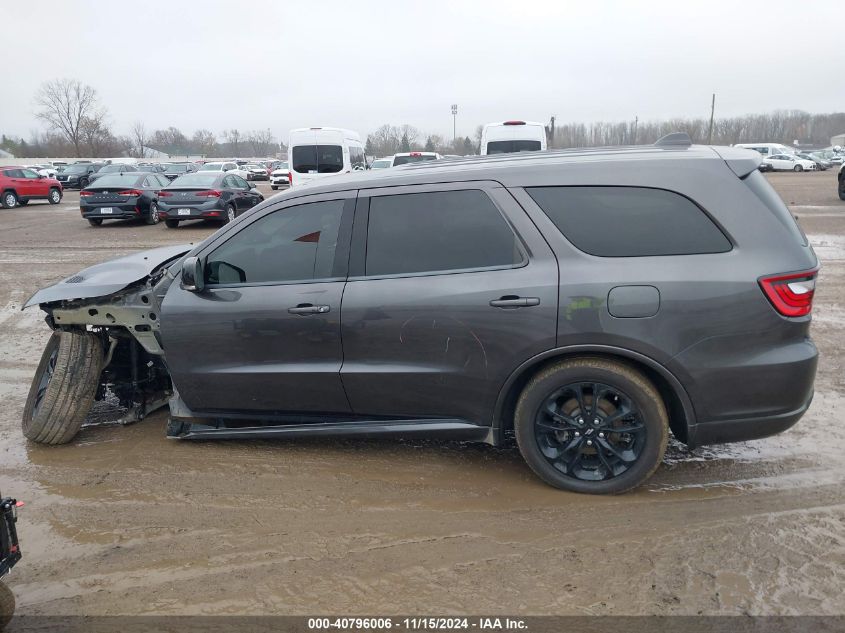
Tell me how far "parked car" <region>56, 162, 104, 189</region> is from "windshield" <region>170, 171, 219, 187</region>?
25.0 m

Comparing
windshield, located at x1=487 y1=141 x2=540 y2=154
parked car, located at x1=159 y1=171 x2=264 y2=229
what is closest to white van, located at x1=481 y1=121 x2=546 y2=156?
windshield, located at x1=487 y1=141 x2=540 y2=154

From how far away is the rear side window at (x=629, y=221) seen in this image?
346cm

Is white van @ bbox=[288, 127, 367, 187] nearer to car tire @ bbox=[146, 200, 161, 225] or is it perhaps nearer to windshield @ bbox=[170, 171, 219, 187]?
windshield @ bbox=[170, 171, 219, 187]

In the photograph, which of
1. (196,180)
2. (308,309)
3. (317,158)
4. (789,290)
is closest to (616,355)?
(789,290)

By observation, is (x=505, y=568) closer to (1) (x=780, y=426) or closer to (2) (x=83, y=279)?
(1) (x=780, y=426)

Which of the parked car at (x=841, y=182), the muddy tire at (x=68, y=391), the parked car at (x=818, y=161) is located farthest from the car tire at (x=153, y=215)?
the parked car at (x=818, y=161)

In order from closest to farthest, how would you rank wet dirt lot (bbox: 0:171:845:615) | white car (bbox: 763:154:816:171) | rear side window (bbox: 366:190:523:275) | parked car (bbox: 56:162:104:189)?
wet dirt lot (bbox: 0:171:845:615), rear side window (bbox: 366:190:523:275), parked car (bbox: 56:162:104:189), white car (bbox: 763:154:816:171)

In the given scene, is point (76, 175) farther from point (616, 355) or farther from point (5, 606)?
point (616, 355)

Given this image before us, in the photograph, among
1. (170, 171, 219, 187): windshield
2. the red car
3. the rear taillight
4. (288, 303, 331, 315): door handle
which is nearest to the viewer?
the rear taillight

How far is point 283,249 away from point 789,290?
9.38 ft

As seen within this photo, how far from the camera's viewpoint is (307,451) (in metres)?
4.32

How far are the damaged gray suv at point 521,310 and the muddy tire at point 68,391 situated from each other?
409mm

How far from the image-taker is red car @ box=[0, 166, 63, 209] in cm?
2481

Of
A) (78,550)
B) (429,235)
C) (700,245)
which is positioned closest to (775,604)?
(700,245)
